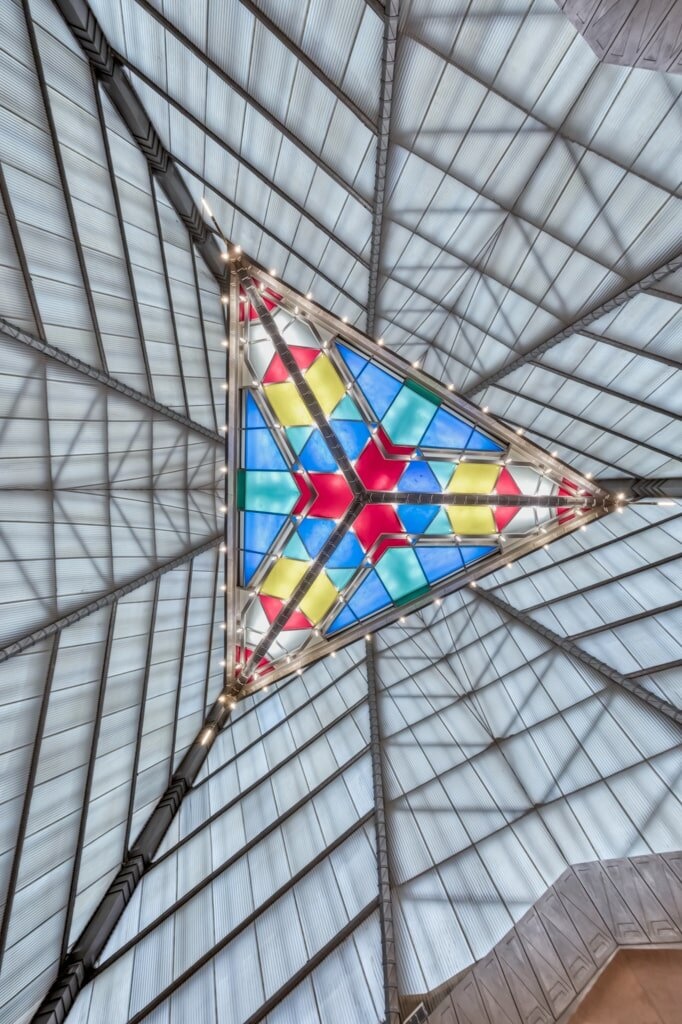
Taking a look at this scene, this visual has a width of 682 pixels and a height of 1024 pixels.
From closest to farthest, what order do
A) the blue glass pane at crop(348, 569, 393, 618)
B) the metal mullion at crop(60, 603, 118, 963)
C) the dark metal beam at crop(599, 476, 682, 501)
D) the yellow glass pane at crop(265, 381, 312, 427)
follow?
the yellow glass pane at crop(265, 381, 312, 427), the blue glass pane at crop(348, 569, 393, 618), the metal mullion at crop(60, 603, 118, 963), the dark metal beam at crop(599, 476, 682, 501)

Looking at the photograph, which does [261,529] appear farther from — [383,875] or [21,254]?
[383,875]

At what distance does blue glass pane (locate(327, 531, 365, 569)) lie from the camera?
1494 centimetres

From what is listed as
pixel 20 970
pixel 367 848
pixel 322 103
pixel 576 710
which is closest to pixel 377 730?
pixel 367 848

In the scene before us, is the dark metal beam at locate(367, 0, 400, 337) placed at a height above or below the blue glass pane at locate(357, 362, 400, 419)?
above

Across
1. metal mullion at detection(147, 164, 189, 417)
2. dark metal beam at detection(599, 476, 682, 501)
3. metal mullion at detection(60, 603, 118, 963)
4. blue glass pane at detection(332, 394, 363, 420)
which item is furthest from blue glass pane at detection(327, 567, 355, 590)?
metal mullion at detection(147, 164, 189, 417)

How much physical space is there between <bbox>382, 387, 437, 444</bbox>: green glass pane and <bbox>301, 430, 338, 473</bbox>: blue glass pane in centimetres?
178

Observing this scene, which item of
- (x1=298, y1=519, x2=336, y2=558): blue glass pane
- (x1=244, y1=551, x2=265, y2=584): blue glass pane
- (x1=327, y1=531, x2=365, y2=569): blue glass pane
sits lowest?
(x1=327, y1=531, x2=365, y2=569): blue glass pane

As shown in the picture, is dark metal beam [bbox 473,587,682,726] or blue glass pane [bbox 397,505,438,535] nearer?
blue glass pane [bbox 397,505,438,535]

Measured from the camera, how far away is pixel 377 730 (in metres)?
20.3

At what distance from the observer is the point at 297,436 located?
14.5 meters

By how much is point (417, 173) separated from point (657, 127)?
6304 mm

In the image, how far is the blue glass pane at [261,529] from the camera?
1491cm

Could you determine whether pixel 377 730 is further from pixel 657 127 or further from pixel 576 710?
pixel 657 127

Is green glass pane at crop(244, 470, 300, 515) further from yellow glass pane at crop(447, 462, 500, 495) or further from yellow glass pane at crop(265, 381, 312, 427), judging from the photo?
yellow glass pane at crop(447, 462, 500, 495)
